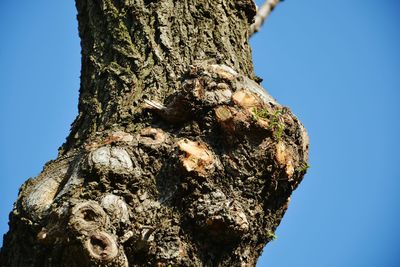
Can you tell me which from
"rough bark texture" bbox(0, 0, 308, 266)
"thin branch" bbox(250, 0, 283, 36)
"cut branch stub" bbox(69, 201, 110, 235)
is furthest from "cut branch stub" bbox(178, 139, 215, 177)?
"thin branch" bbox(250, 0, 283, 36)

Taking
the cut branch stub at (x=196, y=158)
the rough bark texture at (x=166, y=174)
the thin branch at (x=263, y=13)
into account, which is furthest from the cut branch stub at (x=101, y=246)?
the thin branch at (x=263, y=13)

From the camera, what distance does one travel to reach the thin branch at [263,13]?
12.4 ft

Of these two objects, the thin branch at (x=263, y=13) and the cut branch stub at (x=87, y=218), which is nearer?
the cut branch stub at (x=87, y=218)

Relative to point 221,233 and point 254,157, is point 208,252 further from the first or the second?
point 254,157

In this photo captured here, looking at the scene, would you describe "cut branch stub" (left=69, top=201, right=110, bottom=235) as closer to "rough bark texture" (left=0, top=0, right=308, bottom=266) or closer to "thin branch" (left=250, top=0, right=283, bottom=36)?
"rough bark texture" (left=0, top=0, right=308, bottom=266)

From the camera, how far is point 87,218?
177 cm

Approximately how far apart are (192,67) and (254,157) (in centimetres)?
47

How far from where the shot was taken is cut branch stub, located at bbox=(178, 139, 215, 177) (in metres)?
1.92

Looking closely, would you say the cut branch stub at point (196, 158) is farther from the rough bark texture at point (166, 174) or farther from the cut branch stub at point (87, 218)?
the cut branch stub at point (87, 218)

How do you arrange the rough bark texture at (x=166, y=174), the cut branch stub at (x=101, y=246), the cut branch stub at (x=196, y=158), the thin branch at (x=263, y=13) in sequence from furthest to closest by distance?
the thin branch at (x=263, y=13), the cut branch stub at (x=196, y=158), the rough bark texture at (x=166, y=174), the cut branch stub at (x=101, y=246)

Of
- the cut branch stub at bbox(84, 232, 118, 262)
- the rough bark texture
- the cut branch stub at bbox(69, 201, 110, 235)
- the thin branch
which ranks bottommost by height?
the cut branch stub at bbox(84, 232, 118, 262)

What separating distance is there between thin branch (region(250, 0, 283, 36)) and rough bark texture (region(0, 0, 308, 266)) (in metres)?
1.48

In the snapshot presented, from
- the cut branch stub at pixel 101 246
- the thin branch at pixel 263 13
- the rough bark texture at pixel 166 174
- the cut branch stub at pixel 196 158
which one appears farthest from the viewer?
the thin branch at pixel 263 13

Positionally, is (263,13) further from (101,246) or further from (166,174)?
(101,246)
